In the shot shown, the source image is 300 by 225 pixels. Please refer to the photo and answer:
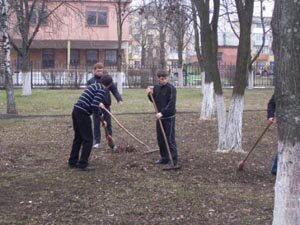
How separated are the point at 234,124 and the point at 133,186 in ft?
9.93

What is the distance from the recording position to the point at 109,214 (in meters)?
5.64

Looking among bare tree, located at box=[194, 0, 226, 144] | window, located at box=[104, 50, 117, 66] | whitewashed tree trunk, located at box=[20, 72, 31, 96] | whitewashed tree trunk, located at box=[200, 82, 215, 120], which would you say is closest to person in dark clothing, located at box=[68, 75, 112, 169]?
bare tree, located at box=[194, 0, 226, 144]

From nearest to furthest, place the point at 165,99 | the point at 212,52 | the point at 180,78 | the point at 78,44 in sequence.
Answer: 1. the point at 165,99
2. the point at 212,52
3. the point at 180,78
4. the point at 78,44

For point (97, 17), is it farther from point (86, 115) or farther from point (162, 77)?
point (86, 115)

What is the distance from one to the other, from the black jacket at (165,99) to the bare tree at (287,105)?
3.78 m

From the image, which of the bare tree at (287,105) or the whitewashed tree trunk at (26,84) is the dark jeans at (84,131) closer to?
the bare tree at (287,105)

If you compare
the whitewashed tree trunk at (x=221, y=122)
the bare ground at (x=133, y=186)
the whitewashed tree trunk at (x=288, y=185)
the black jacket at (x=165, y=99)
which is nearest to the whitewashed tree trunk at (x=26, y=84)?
the bare ground at (x=133, y=186)

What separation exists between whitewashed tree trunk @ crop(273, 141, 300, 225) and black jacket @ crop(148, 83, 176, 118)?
378 cm

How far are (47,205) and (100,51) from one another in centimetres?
3869

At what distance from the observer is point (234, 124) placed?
922 centimetres

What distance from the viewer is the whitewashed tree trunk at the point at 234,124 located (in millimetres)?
9148

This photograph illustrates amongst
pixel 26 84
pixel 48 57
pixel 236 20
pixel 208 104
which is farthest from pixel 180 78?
pixel 208 104

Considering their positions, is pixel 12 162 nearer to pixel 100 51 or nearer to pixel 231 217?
pixel 231 217

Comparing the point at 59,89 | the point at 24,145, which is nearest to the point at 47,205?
the point at 24,145
